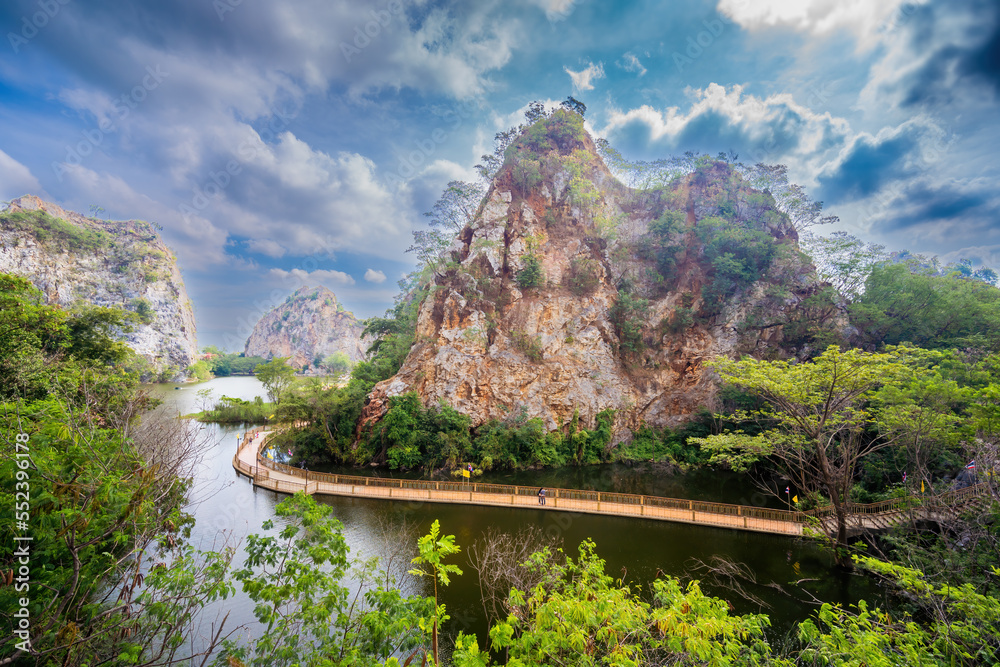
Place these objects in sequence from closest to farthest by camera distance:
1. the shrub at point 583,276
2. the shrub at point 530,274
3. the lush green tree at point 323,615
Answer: the lush green tree at point 323,615 → the shrub at point 530,274 → the shrub at point 583,276

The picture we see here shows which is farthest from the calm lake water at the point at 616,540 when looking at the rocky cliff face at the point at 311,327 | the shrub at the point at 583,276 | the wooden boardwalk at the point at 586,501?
the rocky cliff face at the point at 311,327

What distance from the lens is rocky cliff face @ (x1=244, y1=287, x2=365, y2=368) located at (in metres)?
128

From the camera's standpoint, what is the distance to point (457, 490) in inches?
672


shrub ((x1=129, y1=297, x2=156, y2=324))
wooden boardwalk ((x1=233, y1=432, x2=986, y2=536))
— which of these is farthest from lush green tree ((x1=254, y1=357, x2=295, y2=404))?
shrub ((x1=129, y1=297, x2=156, y2=324))

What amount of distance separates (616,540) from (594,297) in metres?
20.0

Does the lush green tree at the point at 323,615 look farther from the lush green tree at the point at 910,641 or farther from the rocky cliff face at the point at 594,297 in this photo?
the rocky cliff face at the point at 594,297

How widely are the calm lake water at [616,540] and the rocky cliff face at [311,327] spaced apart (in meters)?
116

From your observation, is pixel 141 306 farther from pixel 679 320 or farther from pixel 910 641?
pixel 910 641

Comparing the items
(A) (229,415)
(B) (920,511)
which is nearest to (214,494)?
(A) (229,415)

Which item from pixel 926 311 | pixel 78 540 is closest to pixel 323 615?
pixel 78 540

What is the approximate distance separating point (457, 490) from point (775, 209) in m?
34.1

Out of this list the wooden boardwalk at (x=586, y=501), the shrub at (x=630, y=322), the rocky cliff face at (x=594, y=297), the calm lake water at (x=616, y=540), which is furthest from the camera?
the shrub at (x=630, y=322)

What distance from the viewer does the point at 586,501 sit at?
51.4 ft

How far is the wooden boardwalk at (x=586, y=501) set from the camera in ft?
43.3
